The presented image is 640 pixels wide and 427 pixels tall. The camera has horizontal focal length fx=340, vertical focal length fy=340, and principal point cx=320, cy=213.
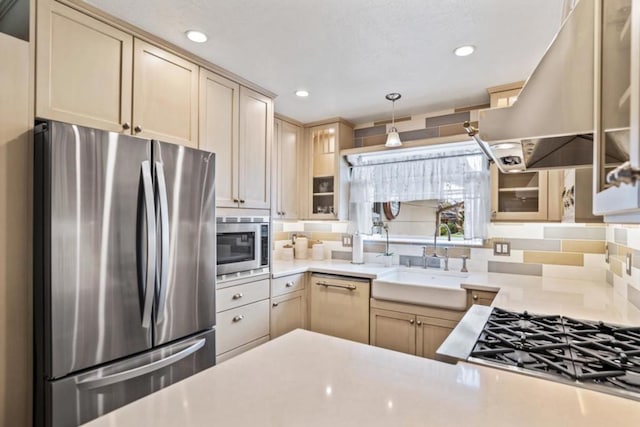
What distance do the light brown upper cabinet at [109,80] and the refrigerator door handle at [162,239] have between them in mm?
329

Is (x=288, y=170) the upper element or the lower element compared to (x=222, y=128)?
lower

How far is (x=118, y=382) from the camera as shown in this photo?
1.60 metres

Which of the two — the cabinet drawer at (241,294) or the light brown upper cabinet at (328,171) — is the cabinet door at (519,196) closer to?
the light brown upper cabinet at (328,171)

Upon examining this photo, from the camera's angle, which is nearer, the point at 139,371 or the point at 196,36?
the point at 139,371

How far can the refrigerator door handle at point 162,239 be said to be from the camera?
5.79ft

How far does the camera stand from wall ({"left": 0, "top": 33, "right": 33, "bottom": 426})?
4.65 ft

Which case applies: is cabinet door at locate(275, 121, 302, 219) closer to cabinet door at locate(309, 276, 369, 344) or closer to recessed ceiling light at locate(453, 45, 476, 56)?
cabinet door at locate(309, 276, 369, 344)

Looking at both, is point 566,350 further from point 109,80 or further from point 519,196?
point 109,80

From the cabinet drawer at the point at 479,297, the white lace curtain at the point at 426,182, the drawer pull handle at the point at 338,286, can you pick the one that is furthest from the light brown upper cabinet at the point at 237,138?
the cabinet drawer at the point at 479,297

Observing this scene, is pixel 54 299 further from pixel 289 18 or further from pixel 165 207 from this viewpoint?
pixel 289 18

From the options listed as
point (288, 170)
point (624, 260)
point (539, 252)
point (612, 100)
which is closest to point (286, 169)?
point (288, 170)

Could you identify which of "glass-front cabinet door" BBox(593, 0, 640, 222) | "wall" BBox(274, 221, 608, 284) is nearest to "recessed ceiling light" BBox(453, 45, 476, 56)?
"wall" BBox(274, 221, 608, 284)

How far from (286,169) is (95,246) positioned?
203 cm

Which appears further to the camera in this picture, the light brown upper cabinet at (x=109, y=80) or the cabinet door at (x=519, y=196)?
Result: the cabinet door at (x=519, y=196)
